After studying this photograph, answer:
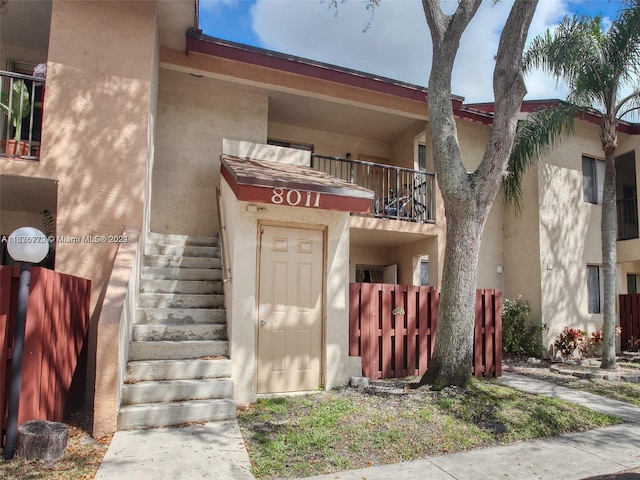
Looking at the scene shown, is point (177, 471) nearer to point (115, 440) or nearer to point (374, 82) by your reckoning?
point (115, 440)

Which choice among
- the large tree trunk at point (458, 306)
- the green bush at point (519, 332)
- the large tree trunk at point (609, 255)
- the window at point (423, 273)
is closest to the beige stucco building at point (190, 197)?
the large tree trunk at point (458, 306)

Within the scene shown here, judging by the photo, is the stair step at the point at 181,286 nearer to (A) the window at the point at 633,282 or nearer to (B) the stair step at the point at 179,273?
(B) the stair step at the point at 179,273

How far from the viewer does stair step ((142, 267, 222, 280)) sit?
23.9 ft

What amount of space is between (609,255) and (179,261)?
945cm

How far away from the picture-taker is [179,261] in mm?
7746

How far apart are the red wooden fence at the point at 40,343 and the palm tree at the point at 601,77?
416 inches

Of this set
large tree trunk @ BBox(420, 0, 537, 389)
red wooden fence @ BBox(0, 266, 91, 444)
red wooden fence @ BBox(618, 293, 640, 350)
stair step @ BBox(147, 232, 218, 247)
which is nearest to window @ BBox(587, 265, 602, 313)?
red wooden fence @ BBox(618, 293, 640, 350)

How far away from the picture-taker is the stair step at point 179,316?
6434 mm

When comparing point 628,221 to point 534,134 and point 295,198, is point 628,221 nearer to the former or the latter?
point 534,134

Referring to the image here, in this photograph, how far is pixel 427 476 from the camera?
13.7ft

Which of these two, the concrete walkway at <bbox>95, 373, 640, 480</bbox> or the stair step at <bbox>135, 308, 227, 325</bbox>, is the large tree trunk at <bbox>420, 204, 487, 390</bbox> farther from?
the stair step at <bbox>135, 308, 227, 325</bbox>

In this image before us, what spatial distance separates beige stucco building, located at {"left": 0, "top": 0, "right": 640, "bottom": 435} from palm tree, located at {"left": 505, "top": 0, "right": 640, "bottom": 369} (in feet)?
7.89

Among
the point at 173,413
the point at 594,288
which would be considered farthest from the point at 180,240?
the point at 594,288

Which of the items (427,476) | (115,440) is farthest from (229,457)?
(427,476)
